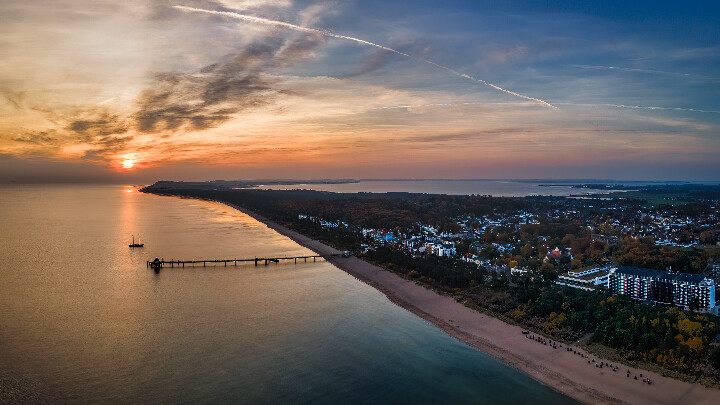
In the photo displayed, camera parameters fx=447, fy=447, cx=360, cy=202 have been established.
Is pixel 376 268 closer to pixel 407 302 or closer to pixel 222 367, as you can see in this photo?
pixel 407 302

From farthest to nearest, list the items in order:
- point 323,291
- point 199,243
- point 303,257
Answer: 1. point 199,243
2. point 303,257
3. point 323,291

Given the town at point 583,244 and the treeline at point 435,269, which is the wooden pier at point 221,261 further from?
the town at point 583,244

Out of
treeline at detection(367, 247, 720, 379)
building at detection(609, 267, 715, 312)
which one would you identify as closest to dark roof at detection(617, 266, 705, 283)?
building at detection(609, 267, 715, 312)

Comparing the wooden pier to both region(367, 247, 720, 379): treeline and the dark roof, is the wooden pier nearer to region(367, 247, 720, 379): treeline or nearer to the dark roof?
region(367, 247, 720, 379): treeline

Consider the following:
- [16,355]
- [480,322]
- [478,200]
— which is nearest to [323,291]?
[480,322]

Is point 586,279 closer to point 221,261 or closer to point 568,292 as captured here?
point 568,292
